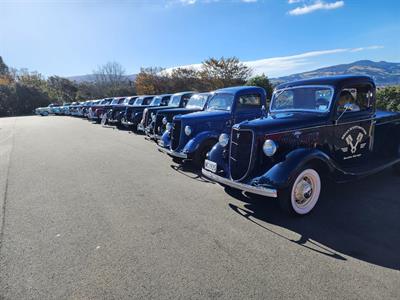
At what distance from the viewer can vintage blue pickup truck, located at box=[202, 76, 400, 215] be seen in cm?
403

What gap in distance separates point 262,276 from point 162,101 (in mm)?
12937

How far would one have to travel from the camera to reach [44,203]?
5.01 metres

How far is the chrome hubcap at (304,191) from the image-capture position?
411cm

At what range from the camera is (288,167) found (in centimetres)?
388

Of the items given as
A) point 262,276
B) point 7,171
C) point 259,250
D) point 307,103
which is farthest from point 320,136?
point 7,171

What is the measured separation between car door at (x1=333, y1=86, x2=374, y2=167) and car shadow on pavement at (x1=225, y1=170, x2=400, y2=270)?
650 millimetres

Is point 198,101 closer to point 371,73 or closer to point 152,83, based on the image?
point 371,73

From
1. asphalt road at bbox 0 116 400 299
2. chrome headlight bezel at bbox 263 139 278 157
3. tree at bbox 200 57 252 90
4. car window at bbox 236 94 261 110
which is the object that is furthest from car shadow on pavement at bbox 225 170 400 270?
tree at bbox 200 57 252 90

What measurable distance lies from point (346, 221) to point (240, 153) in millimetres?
1796

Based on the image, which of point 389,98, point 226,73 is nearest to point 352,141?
point 389,98

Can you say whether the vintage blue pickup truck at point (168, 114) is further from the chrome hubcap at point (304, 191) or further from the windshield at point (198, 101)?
the chrome hubcap at point (304, 191)

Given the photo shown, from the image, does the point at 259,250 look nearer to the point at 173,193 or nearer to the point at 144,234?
the point at 144,234

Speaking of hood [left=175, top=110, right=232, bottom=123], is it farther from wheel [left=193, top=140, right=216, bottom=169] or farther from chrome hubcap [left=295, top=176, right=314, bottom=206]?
chrome hubcap [left=295, top=176, right=314, bottom=206]

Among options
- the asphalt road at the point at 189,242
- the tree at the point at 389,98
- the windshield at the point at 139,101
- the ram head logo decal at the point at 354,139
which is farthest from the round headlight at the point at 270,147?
the windshield at the point at 139,101
